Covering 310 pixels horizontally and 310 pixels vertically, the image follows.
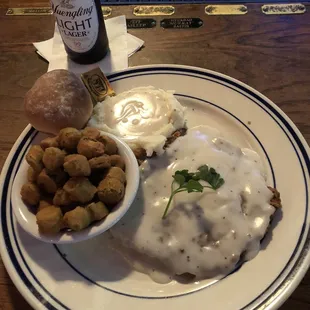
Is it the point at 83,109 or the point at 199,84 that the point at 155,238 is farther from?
the point at 199,84

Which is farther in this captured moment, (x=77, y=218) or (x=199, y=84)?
(x=199, y=84)

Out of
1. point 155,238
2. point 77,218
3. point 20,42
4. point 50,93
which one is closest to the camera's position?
point 77,218

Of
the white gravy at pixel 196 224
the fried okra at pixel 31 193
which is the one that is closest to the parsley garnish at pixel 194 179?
the white gravy at pixel 196 224

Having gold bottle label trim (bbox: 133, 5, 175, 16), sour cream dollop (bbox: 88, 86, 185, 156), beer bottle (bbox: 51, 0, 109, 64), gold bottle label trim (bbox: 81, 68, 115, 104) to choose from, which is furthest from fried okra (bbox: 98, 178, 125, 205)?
gold bottle label trim (bbox: 133, 5, 175, 16)

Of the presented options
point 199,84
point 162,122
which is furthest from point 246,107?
point 162,122

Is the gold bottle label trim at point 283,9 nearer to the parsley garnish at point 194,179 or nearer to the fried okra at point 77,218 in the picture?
the parsley garnish at point 194,179

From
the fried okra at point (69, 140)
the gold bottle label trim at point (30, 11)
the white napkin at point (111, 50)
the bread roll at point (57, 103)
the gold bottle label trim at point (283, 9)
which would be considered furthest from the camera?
the gold bottle label trim at point (30, 11)

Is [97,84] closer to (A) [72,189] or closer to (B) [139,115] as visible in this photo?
(B) [139,115]
